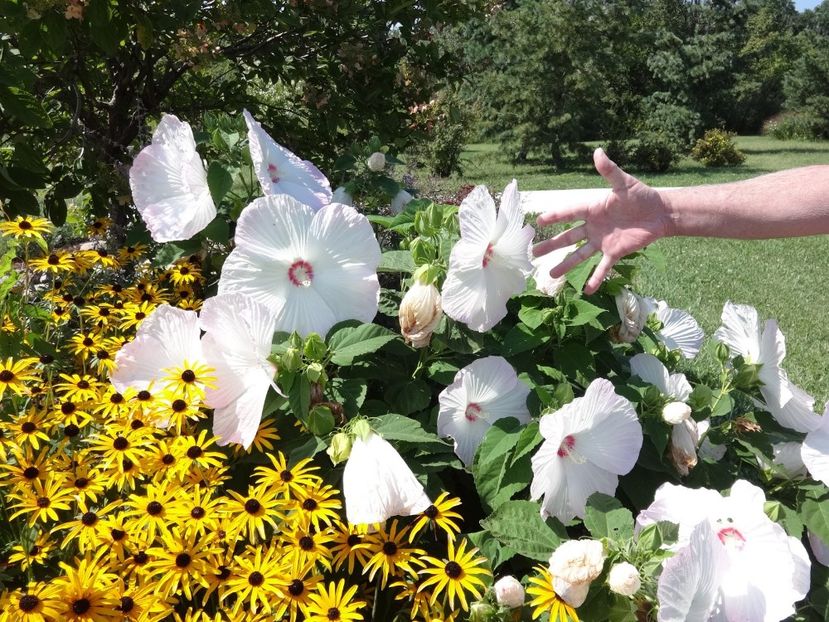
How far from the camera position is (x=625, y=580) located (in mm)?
907

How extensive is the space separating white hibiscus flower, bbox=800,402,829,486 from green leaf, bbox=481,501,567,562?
1.55ft

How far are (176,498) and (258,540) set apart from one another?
15 cm

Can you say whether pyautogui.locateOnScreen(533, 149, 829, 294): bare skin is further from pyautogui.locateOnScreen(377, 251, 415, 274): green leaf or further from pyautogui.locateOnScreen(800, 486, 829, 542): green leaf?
pyautogui.locateOnScreen(800, 486, 829, 542): green leaf

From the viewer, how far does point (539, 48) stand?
14984mm

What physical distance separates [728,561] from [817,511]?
12.8 inches

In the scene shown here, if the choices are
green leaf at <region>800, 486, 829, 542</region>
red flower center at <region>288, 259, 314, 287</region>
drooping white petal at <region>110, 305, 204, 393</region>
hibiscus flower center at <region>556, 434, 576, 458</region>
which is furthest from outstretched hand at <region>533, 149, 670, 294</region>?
drooping white petal at <region>110, 305, 204, 393</region>

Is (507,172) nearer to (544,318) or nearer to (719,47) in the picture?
(719,47)

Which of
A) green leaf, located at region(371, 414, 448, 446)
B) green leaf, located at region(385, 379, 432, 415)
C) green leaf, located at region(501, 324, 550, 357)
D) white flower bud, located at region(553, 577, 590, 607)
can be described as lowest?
white flower bud, located at region(553, 577, 590, 607)

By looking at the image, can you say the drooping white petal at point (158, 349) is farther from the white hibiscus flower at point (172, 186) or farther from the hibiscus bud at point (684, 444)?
the hibiscus bud at point (684, 444)

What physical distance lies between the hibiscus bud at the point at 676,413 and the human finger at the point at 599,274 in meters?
0.26

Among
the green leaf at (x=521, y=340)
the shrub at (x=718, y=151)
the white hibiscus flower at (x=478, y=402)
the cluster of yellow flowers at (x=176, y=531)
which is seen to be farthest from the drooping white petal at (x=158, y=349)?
the shrub at (x=718, y=151)

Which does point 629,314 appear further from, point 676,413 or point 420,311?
point 420,311

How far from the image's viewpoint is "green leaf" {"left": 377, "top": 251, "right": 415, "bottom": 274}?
136 centimetres

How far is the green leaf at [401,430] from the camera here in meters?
1.12
